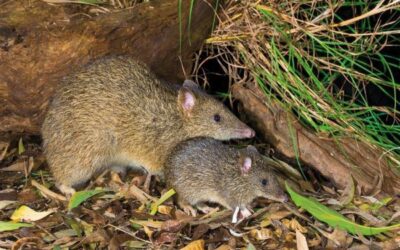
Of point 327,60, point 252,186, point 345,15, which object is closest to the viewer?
point 252,186

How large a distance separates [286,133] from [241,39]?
83 cm

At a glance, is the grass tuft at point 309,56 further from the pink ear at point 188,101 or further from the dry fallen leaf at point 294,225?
the dry fallen leaf at point 294,225

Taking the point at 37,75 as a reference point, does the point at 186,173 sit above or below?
below

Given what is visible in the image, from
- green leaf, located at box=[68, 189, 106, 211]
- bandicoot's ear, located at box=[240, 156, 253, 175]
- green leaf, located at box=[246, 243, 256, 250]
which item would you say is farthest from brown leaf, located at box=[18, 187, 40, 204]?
green leaf, located at box=[246, 243, 256, 250]

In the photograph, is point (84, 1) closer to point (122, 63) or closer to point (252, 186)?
point (122, 63)

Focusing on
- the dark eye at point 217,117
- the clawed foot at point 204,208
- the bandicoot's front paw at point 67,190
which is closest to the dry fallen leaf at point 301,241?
the clawed foot at point 204,208

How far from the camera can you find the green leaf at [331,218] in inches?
192

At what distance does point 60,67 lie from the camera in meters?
5.33

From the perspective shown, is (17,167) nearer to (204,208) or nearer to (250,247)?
(204,208)

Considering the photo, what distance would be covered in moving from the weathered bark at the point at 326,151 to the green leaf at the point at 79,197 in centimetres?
147

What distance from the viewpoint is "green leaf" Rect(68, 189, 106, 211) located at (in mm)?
5105

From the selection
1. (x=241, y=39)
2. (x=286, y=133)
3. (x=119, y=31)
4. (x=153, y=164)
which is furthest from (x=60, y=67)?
(x=286, y=133)

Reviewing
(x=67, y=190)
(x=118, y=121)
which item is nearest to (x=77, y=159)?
(x=67, y=190)

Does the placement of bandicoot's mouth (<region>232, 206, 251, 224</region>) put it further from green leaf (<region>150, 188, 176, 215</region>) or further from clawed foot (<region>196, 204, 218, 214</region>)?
green leaf (<region>150, 188, 176, 215</region>)
